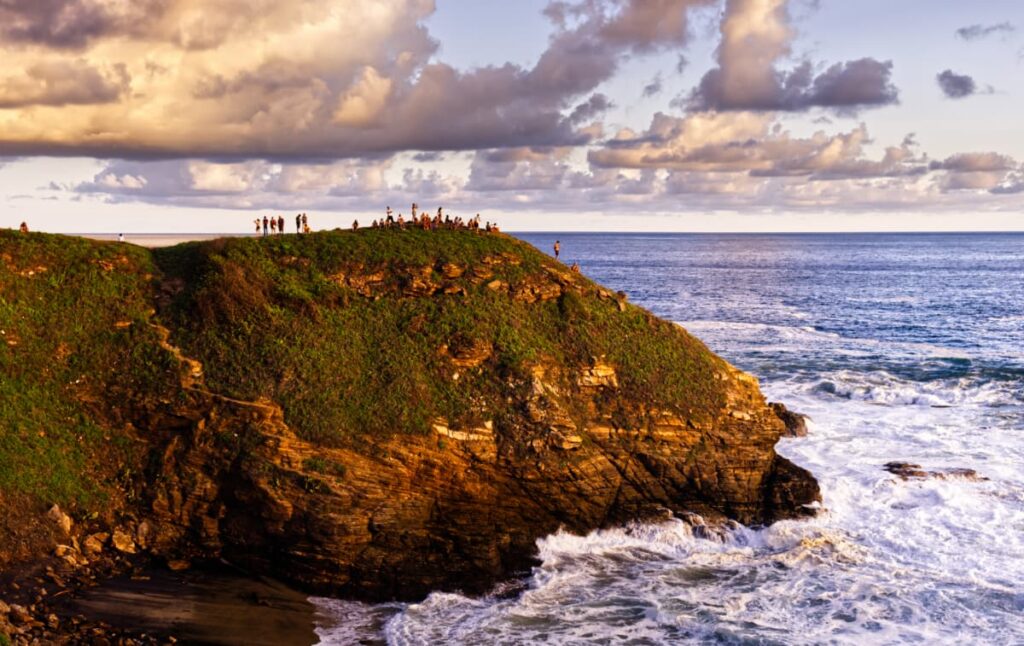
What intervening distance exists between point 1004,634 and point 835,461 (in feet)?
47.9

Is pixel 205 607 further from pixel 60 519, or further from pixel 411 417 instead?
pixel 411 417

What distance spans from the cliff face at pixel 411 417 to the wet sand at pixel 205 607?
103 centimetres

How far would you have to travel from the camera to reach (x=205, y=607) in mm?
24812

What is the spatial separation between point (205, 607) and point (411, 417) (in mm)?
8806

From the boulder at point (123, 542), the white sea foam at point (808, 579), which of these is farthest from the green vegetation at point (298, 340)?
the white sea foam at point (808, 579)

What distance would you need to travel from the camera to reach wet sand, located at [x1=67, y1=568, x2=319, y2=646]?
77.1 feet

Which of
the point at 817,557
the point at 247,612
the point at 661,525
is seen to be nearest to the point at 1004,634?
the point at 817,557

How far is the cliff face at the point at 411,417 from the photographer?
2744 centimetres

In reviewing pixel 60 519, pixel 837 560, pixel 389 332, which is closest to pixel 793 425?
pixel 837 560

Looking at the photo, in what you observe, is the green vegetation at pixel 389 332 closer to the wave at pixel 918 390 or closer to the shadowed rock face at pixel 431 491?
the shadowed rock face at pixel 431 491

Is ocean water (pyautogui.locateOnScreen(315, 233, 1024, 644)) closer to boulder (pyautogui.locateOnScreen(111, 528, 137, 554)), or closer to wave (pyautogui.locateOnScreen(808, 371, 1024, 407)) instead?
wave (pyautogui.locateOnScreen(808, 371, 1024, 407))

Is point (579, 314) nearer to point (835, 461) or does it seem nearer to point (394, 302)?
point (394, 302)

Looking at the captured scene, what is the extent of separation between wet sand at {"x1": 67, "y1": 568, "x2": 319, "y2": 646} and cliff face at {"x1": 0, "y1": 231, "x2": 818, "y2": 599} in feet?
3.39

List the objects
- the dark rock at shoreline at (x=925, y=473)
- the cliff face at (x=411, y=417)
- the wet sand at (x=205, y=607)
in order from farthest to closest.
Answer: the dark rock at shoreline at (x=925, y=473) < the cliff face at (x=411, y=417) < the wet sand at (x=205, y=607)
